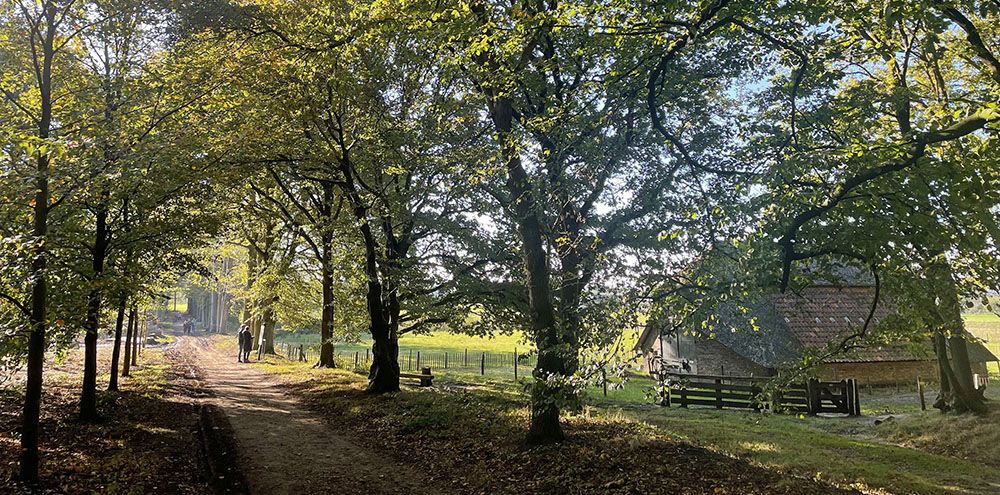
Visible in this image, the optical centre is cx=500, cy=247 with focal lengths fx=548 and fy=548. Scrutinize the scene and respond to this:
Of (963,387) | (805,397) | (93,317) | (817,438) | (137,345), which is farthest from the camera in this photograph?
(137,345)

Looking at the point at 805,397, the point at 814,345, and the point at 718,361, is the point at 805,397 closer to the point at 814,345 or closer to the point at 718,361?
the point at 814,345

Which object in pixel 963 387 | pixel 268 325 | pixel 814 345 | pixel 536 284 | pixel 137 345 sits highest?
pixel 536 284

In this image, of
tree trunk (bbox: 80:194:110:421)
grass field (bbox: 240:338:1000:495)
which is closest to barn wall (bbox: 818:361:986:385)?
grass field (bbox: 240:338:1000:495)

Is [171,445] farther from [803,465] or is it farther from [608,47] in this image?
[803,465]

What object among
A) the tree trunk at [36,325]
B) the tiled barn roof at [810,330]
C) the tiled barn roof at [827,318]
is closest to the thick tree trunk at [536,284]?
the tree trunk at [36,325]

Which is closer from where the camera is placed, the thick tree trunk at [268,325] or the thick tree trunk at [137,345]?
the thick tree trunk at [137,345]

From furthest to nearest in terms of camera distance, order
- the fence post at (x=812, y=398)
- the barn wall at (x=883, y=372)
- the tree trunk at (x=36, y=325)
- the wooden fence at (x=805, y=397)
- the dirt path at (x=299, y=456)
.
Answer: the barn wall at (x=883, y=372)
the fence post at (x=812, y=398)
the wooden fence at (x=805, y=397)
the dirt path at (x=299, y=456)
the tree trunk at (x=36, y=325)

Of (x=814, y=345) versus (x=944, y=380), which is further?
(x=814, y=345)

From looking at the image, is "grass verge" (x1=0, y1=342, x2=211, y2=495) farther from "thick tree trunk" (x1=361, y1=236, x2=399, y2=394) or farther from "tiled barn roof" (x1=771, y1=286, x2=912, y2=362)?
"tiled barn roof" (x1=771, y1=286, x2=912, y2=362)

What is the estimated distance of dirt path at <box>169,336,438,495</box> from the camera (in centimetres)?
859

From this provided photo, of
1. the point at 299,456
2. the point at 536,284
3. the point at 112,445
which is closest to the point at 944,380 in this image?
the point at 536,284

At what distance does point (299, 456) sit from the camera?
399 inches

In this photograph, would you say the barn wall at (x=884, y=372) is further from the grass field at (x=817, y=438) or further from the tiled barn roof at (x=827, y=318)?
the grass field at (x=817, y=438)

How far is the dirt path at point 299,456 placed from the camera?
859 centimetres
